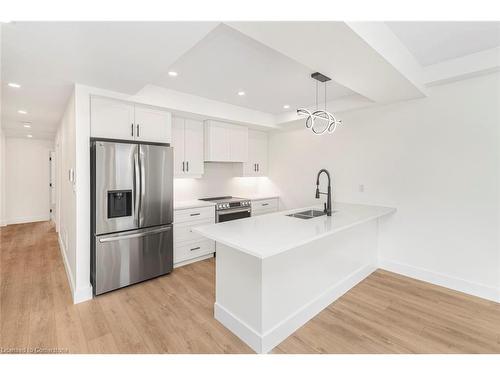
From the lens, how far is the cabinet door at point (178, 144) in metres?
3.79

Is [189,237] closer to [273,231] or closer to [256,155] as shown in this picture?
[273,231]

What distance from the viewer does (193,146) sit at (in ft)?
13.3

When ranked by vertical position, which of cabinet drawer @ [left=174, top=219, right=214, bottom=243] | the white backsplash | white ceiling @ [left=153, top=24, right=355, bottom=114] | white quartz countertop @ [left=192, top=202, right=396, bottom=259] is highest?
white ceiling @ [left=153, top=24, right=355, bottom=114]

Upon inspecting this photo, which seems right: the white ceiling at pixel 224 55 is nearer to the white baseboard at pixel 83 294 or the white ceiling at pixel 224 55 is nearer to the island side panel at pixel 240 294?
the island side panel at pixel 240 294

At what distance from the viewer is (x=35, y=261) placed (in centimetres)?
386

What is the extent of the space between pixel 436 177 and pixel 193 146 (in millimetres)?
3449

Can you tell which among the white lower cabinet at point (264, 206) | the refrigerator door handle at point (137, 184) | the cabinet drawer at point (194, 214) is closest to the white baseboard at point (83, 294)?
the refrigerator door handle at point (137, 184)

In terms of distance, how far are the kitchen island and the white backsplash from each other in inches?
83.7

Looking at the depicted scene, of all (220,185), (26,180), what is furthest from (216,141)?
(26,180)

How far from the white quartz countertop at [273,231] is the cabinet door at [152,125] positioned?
5.63 feet

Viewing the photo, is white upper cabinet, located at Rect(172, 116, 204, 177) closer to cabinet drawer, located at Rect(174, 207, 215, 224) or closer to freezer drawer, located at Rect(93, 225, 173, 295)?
cabinet drawer, located at Rect(174, 207, 215, 224)

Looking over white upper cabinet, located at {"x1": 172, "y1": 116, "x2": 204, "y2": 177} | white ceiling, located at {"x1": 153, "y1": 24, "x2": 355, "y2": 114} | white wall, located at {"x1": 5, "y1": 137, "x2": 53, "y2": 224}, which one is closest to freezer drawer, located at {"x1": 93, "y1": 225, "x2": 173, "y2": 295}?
white upper cabinet, located at {"x1": 172, "y1": 116, "x2": 204, "y2": 177}

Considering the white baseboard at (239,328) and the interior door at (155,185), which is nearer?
the white baseboard at (239,328)

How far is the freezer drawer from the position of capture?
274 cm
